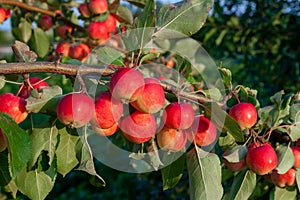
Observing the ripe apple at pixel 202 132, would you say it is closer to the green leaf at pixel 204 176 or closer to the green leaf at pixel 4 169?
the green leaf at pixel 204 176

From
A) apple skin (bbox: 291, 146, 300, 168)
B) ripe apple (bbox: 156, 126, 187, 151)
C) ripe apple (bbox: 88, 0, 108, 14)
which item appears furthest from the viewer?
ripe apple (bbox: 88, 0, 108, 14)

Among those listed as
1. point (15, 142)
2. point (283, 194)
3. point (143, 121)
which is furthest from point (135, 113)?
point (283, 194)

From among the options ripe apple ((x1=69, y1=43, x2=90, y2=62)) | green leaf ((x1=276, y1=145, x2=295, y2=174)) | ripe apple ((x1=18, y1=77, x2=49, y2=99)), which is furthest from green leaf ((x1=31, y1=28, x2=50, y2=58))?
green leaf ((x1=276, y1=145, x2=295, y2=174))

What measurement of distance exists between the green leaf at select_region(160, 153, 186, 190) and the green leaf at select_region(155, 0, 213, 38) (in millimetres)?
290

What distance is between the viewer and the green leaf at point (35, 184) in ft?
3.41

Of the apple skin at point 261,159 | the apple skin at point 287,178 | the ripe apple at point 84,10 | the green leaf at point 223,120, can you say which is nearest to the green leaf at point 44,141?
the green leaf at point 223,120

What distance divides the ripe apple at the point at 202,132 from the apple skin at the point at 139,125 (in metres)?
0.12

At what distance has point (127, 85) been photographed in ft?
2.79

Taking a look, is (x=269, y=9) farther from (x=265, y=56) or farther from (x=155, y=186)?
(x=155, y=186)

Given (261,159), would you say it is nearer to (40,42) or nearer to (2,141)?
(2,141)

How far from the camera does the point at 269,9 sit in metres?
2.82

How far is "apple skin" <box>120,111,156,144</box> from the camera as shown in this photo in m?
0.94

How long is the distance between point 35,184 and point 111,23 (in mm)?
952

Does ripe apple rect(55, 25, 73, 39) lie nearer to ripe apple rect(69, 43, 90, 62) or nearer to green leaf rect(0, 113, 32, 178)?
ripe apple rect(69, 43, 90, 62)
